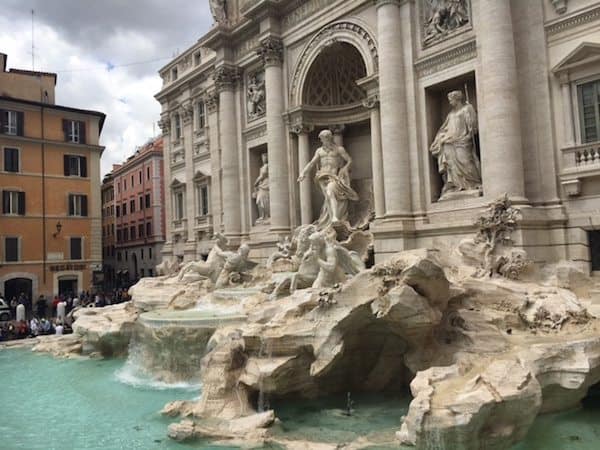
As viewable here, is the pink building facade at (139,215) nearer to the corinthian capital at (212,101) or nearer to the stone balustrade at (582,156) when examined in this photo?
the corinthian capital at (212,101)

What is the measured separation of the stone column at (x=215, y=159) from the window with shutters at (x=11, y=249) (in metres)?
12.1

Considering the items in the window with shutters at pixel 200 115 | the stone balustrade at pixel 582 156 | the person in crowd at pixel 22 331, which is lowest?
the person in crowd at pixel 22 331

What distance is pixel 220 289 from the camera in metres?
16.4

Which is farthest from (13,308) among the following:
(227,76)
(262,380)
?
(262,380)

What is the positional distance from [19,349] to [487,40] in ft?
56.1

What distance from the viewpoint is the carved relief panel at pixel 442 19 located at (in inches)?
557

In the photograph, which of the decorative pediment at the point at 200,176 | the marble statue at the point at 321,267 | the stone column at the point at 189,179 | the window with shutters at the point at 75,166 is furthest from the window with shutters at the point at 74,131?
the marble statue at the point at 321,267

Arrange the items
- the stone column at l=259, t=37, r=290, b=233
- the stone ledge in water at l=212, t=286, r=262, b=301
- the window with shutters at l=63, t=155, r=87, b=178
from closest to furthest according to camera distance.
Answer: the stone ledge in water at l=212, t=286, r=262, b=301 → the stone column at l=259, t=37, r=290, b=233 → the window with shutters at l=63, t=155, r=87, b=178

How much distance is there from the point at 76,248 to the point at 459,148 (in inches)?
964

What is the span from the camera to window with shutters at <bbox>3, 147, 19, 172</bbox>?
29.0m

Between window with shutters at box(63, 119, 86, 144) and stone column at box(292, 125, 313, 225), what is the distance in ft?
58.6

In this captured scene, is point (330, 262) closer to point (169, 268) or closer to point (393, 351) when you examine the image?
point (393, 351)

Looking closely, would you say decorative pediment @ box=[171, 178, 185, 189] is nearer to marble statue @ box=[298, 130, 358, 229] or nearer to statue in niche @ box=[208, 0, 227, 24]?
statue in niche @ box=[208, 0, 227, 24]

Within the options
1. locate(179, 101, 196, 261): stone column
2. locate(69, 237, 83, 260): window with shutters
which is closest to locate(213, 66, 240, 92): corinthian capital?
locate(179, 101, 196, 261): stone column
